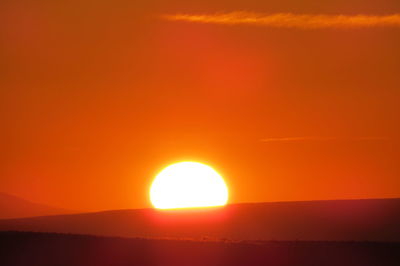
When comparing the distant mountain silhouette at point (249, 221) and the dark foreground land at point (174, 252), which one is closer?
the dark foreground land at point (174, 252)

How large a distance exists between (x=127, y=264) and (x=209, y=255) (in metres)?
2.10

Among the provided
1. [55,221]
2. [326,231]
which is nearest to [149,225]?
[55,221]

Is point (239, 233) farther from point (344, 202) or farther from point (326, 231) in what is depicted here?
point (344, 202)

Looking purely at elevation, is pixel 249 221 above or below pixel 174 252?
above

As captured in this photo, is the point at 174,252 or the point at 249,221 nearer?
the point at 174,252

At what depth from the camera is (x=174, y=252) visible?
797 inches

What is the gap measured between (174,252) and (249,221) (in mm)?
17967

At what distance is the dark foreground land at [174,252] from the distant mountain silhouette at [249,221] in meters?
9.25

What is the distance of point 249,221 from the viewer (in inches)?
1495

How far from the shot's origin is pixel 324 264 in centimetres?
1936

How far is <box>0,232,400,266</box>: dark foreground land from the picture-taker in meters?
19.2

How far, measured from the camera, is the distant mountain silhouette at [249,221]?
1294 inches

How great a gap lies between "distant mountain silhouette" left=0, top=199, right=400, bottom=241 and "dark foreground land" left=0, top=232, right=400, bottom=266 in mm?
9248

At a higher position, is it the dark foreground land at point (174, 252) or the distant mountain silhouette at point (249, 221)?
the distant mountain silhouette at point (249, 221)
